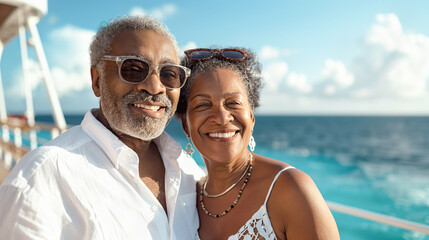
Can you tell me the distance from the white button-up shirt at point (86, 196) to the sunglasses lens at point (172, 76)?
1.32ft

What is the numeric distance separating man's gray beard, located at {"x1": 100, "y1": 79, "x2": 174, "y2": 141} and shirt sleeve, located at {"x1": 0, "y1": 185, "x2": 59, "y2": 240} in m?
0.58

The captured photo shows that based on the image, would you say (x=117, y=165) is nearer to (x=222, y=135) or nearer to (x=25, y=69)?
(x=222, y=135)

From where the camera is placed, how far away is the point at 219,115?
1.92m

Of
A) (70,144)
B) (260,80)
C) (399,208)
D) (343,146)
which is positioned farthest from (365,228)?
(343,146)

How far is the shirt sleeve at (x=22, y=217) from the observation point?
1344 millimetres

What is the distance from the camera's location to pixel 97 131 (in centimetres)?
179

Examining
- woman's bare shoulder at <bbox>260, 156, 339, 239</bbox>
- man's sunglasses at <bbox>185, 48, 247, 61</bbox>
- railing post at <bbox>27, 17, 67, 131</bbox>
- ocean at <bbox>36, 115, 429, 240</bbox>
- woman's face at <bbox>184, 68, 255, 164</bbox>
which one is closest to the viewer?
woman's bare shoulder at <bbox>260, 156, 339, 239</bbox>

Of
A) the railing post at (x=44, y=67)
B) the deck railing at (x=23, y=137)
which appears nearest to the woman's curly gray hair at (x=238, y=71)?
the deck railing at (x=23, y=137)

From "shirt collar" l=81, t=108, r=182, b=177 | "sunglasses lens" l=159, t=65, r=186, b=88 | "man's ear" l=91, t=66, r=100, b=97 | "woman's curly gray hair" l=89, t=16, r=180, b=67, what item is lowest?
"shirt collar" l=81, t=108, r=182, b=177

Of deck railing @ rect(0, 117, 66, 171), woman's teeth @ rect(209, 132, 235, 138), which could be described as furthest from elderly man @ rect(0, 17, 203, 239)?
deck railing @ rect(0, 117, 66, 171)

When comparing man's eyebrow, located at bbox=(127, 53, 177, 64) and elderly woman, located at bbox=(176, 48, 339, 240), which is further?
man's eyebrow, located at bbox=(127, 53, 177, 64)

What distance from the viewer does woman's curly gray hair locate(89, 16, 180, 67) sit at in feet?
6.06

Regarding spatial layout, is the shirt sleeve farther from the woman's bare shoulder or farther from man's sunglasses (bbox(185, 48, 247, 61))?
man's sunglasses (bbox(185, 48, 247, 61))

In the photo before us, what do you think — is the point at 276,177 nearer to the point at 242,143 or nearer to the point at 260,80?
the point at 242,143
